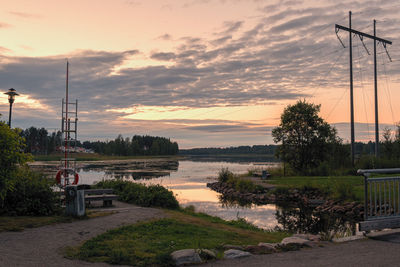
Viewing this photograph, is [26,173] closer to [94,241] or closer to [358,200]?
[94,241]

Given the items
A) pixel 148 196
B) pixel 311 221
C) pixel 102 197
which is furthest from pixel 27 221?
pixel 311 221

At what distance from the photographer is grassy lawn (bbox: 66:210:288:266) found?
6766 mm

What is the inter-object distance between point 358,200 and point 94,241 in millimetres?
15408

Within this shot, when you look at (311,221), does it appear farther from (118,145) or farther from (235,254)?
(118,145)

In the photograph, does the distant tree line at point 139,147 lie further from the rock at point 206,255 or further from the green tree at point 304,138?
the rock at point 206,255

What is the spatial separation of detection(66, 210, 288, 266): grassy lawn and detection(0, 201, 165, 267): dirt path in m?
0.39

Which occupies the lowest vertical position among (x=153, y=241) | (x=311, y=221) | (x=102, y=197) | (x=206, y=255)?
(x=311, y=221)

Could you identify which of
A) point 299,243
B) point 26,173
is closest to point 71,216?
point 26,173

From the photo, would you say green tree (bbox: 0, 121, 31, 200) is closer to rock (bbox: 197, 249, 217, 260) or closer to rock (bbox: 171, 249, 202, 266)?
rock (bbox: 171, 249, 202, 266)

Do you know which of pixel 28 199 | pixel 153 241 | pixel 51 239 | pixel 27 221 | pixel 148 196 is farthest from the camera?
pixel 148 196

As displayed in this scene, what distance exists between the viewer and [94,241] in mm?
8172

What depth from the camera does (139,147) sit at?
507 feet

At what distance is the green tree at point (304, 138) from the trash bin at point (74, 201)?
27.7m

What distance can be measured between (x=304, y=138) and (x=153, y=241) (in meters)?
30.5
